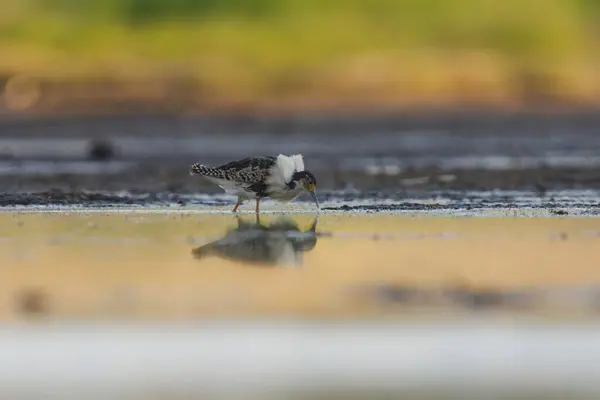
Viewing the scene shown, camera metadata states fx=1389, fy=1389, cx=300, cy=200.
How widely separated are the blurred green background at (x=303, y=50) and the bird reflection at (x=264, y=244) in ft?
110

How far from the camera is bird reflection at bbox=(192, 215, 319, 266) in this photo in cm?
1269

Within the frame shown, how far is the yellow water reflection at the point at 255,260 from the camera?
10.2 metres

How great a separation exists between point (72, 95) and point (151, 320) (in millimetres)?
39585

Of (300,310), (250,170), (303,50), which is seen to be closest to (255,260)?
(300,310)

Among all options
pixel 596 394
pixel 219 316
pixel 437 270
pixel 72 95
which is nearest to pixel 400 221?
pixel 437 270

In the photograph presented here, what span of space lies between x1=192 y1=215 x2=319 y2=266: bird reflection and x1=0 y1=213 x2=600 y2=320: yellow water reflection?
0.06 ft

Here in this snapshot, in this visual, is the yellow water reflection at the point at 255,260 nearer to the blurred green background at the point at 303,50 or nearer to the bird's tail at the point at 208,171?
the bird's tail at the point at 208,171

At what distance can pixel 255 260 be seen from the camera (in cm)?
1255

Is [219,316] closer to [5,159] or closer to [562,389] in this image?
[562,389]

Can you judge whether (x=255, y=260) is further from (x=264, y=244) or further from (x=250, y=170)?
(x=250, y=170)

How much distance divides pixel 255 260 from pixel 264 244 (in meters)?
1.22

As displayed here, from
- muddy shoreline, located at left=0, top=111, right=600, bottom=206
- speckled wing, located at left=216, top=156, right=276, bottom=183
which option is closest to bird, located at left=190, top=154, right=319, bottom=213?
speckled wing, located at left=216, top=156, right=276, bottom=183

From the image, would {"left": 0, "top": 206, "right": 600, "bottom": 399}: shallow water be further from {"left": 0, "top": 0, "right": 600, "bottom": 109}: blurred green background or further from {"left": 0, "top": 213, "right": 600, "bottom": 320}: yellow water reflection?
{"left": 0, "top": 0, "right": 600, "bottom": 109}: blurred green background

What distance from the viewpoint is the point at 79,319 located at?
9.51 meters
